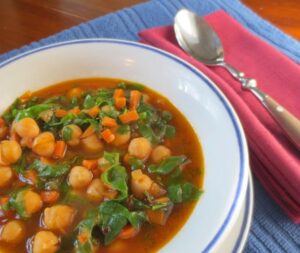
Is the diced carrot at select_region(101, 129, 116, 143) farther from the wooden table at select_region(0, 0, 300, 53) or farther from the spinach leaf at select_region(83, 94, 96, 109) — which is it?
the wooden table at select_region(0, 0, 300, 53)

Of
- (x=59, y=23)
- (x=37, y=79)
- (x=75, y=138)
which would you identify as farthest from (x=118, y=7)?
(x=75, y=138)

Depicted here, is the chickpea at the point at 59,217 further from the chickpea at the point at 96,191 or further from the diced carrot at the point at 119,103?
the diced carrot at the point at 119,103

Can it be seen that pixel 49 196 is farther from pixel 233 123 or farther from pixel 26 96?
pixel 233 123

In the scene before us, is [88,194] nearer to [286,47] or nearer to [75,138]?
[75,138]

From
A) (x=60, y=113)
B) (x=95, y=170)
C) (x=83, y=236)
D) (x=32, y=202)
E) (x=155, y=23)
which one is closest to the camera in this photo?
(x=83, y=236)

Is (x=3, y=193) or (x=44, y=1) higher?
(x=44, y=1)

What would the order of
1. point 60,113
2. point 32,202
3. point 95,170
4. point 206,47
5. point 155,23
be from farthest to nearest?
point 155,23, point 206,47, point 60,113, point 95,170, point 32,202

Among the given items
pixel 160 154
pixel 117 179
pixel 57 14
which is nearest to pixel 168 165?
pixel 160 154

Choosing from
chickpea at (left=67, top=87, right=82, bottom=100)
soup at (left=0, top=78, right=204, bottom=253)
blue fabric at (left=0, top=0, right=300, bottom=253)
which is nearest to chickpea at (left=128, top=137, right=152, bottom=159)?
soup at (left=0, top=78, right=204, bottom=253)
